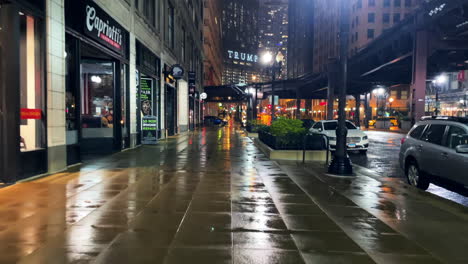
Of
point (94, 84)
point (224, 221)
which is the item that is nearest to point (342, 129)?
point (224, 221)

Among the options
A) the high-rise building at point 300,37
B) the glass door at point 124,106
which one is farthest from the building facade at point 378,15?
the glass door at point 124,106

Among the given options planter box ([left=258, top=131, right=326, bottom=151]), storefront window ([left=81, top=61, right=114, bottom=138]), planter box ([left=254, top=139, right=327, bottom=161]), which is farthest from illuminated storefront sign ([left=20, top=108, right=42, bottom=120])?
planter box ([left=258, top=131, right=326, bottom=151])

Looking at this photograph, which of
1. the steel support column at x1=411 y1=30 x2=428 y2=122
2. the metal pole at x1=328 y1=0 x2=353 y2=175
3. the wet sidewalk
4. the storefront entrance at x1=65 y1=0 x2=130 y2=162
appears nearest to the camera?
the wet sidewalk

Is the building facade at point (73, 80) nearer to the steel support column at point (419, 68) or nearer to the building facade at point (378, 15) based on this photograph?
the steel support column at point (419, 68)

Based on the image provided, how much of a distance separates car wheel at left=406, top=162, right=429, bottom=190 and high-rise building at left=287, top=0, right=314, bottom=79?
132881mm

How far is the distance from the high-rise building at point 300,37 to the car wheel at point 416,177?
133 m

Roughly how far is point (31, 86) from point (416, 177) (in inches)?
415

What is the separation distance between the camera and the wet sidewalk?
488 centimetres

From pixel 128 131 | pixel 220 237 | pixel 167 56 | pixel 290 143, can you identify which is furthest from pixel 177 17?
pixel 220 237

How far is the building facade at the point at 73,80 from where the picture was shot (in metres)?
9.23

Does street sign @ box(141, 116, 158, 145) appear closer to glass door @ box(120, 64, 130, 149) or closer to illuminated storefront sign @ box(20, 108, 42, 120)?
glass door @ box(120, 64, 130, 149)

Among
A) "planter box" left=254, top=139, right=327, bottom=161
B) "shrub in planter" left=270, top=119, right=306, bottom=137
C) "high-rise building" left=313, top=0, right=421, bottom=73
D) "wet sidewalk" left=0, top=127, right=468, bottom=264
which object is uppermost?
"high-rise building" left=313, top=0, right=421, bottom=73

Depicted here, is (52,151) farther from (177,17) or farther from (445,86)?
(445,86)

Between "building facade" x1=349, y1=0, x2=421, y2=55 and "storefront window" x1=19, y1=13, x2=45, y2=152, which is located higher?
"building facade" x1=349, y1=0, x2=421, y2=55
